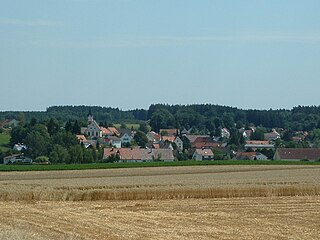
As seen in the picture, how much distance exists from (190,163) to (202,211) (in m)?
41.1

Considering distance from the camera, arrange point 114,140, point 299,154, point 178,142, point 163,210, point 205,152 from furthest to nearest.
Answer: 1. point 114,140
2. point 178,142
3. point 205,152
4. point 299,154
5. point 163,210

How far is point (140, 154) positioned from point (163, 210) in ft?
226

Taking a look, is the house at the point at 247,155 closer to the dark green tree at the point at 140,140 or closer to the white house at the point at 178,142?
the dark green tree at the point at 140,140

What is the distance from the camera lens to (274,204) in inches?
1298

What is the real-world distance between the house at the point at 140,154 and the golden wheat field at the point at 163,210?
145ft

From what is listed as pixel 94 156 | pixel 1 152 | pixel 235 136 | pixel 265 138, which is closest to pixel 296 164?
pixel 94 156

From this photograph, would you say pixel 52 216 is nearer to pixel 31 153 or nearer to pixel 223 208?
pixel 223 208

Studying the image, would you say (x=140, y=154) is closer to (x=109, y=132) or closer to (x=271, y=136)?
(x=109, y=132)

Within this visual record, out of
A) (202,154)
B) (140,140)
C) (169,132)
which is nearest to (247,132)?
(169,132)

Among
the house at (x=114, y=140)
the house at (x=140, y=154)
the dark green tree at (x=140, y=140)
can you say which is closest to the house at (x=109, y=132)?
the house at (x=114, y=140)

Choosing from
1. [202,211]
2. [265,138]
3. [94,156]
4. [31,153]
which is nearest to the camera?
[202,211]

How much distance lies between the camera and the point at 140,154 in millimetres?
99125

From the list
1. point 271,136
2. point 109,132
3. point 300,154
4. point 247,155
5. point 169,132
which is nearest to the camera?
point 300,154

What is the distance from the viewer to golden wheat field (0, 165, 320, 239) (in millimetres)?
21703
